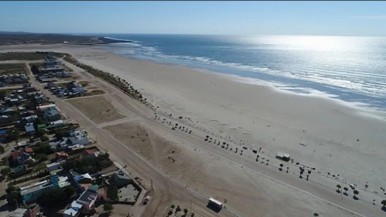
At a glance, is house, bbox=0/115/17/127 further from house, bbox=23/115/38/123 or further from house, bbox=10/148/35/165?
house, bbox=10/148/35/165

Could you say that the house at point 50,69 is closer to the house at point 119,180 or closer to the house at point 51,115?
the house at point 51,115

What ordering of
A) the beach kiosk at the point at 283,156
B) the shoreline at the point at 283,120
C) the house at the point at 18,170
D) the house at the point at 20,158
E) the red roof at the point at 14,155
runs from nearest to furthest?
the house at the point at 18,170 < the house at the point at 20,158 < the red roof at the point at 14,155 < the beach kiosk at the point at 283,156 < the shoreline at the point at 283,120

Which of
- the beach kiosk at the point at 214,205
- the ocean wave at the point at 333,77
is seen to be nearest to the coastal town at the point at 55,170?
the beach kiosk at the point at 214,205

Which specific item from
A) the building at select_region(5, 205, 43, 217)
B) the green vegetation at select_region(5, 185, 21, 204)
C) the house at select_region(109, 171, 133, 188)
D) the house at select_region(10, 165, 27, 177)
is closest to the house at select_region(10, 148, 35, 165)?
the house at select_region(10, 165, 27, 177)

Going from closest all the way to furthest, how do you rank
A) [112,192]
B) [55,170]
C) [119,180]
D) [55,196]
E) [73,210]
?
1. [73,210]
2. [55,196]
3. [112,192]
4. [119,180]
5. [55,170]

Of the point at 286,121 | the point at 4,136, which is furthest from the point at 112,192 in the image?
the point at 286,121

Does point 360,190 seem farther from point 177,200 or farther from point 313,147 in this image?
point 177,200

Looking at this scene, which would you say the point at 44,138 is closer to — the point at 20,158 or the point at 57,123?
the point at 57,123
